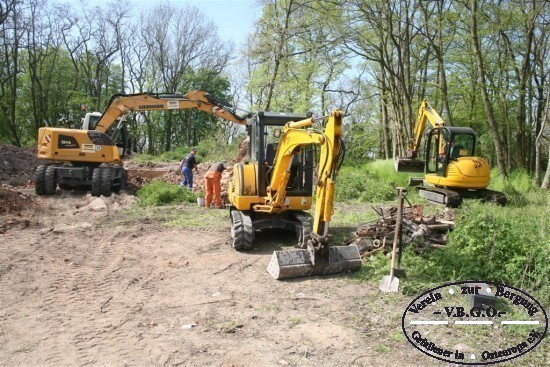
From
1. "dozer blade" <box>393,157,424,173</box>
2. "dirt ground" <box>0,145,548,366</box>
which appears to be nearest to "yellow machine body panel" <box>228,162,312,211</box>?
"dirt ground" <box>0,145,548,366</box>

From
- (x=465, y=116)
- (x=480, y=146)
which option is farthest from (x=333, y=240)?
(x=480, y=146)

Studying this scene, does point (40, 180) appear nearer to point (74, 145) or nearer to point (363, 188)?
point (74, 145)

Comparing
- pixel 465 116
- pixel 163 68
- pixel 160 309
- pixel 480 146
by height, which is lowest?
pixel 160 309

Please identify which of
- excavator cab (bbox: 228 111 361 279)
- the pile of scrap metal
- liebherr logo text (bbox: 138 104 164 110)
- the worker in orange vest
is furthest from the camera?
liebherr logo text (bbox: 138 104 164 110)

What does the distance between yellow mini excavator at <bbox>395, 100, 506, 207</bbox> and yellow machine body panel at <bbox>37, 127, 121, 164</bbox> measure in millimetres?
10374

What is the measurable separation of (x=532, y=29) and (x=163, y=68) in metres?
31.5

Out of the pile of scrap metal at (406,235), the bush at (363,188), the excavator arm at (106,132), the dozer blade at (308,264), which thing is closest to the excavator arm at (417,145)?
the bush at (363,188)

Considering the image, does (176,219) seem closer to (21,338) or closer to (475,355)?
(21,338)

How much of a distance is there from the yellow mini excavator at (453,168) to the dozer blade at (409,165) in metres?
0.69

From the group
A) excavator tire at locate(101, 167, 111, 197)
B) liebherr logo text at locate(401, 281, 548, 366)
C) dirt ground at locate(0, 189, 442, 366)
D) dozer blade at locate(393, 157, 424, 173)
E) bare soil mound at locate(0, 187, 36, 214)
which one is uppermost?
dozer blade at locate(393, 157, 424, 173)

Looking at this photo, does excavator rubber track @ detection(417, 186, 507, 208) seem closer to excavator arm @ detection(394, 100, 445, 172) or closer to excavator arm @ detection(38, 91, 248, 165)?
excavator arm @ detection(394, 100, 445, 172)

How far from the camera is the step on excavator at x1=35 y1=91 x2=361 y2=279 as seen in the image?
6.13m

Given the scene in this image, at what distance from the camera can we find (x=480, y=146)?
2705 centimetres

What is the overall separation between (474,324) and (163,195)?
10.5 metres
